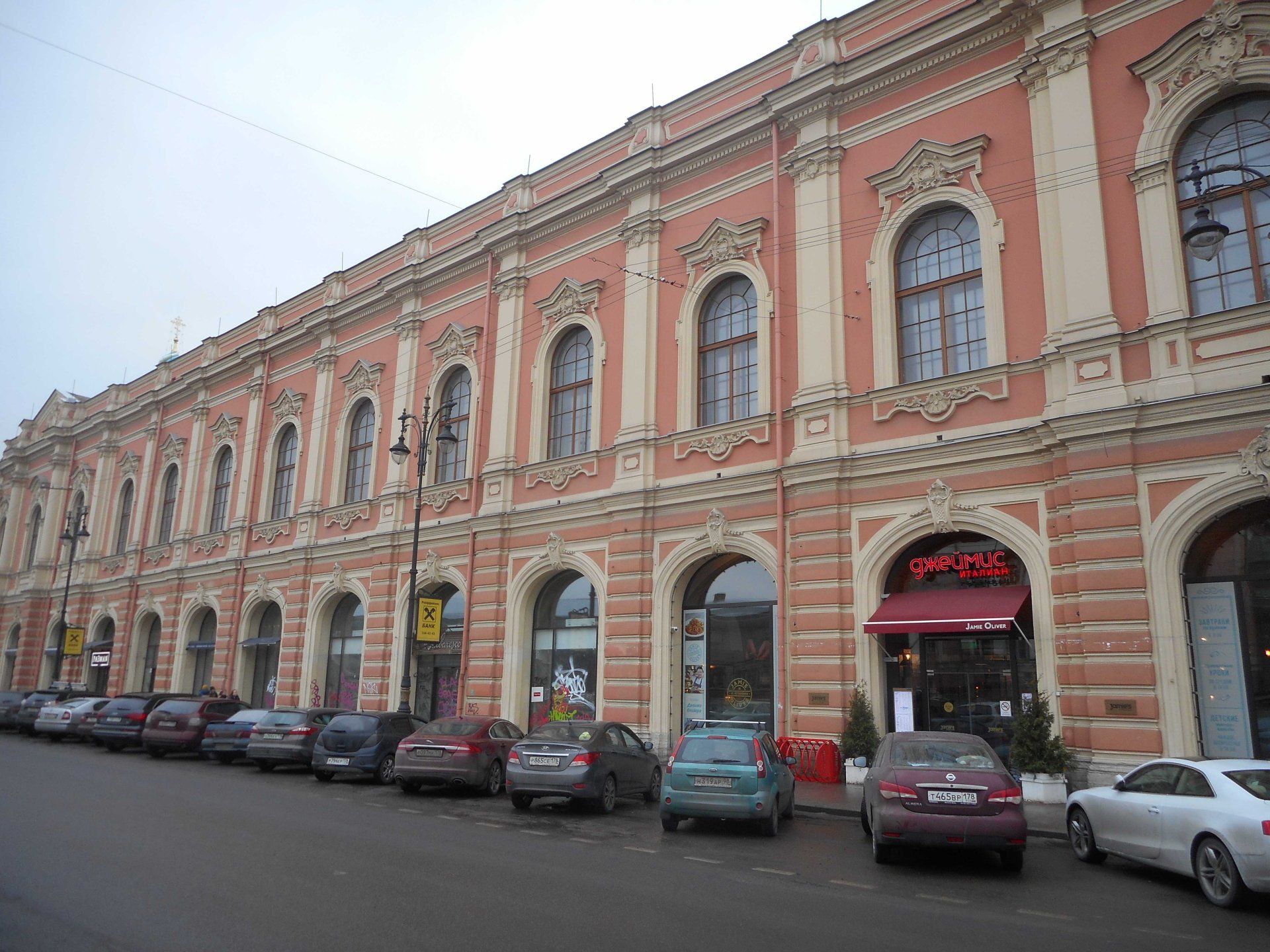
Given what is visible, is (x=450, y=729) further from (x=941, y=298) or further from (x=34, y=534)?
(x=34, y=534)

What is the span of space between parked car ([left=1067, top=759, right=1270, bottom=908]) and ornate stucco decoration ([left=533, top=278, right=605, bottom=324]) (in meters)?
16.7

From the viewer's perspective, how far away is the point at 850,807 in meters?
14.1

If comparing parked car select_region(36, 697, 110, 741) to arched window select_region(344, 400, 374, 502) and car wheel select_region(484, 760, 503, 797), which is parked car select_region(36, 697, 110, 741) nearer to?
arched window select_region(344, 400, 374, 502)

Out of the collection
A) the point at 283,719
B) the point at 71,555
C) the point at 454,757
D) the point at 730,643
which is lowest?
the point at 454,757

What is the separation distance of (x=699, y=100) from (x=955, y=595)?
43.9 feet

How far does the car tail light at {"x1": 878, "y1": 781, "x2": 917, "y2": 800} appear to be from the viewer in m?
9.82

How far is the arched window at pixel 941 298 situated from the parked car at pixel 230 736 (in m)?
16.3

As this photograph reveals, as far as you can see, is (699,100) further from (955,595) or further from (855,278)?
(955,595)

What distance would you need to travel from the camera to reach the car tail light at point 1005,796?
382 inches

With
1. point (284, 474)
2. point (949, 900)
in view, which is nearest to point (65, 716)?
point (284, 474)

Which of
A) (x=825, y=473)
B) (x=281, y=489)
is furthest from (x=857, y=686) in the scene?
(x=281, y=489)

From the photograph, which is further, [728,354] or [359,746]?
[728,354]

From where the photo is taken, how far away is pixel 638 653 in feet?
67.2

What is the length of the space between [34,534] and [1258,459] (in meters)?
55.4
